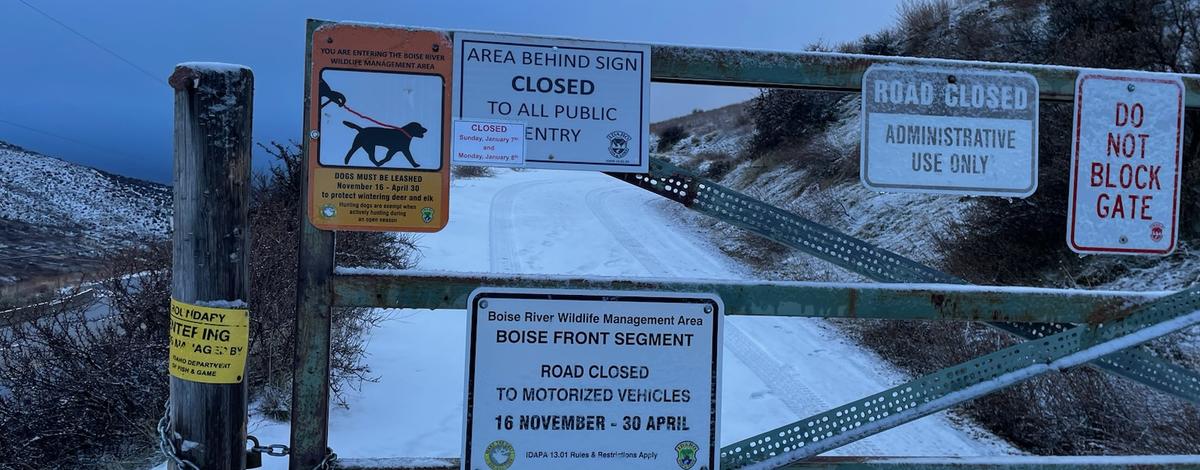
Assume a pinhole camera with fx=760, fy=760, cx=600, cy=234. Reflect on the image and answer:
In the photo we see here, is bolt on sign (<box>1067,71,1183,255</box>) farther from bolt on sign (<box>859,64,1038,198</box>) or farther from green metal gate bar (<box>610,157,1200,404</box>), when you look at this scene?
green metal gate bar (<box>610,157,1200,404</box>)

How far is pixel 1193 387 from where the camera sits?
7.89 ft

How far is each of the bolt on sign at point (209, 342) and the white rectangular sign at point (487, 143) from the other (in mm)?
693

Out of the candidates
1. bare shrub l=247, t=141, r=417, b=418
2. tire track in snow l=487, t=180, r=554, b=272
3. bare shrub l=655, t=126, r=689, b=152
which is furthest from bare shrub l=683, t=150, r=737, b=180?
bare shrub l=247, t=141, r=417, b=418

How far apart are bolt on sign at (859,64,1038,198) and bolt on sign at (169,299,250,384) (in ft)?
5.72

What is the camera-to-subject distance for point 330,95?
6.30 ft

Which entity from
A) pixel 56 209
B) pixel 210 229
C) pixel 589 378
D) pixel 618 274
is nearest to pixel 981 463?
pixel 589 378

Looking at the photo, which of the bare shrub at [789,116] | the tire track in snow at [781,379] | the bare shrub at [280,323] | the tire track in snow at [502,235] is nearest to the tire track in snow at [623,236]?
the tire track in snow at [781,379]

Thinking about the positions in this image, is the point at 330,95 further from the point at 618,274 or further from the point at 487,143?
the point at 618,274

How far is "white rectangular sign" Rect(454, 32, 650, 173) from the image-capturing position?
200 cm

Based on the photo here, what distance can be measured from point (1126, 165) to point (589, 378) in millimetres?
1751

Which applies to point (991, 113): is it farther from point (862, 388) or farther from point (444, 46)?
point (862, 388)

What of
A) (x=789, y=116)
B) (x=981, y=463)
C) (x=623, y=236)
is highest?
(x=789, y=116)

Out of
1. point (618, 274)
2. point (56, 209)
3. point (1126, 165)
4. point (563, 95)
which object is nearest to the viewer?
point (563, 95)

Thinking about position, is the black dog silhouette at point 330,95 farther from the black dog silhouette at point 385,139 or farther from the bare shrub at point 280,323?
the bare shrub at point 280,323
